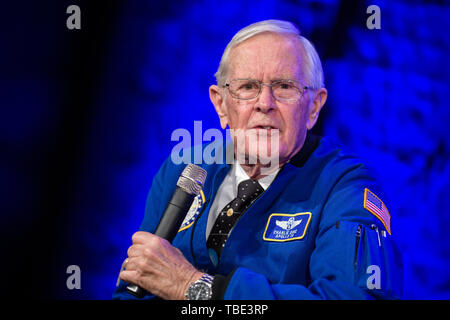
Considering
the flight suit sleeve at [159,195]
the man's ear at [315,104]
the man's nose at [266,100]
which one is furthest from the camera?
the flight suit sleeve at [159,195]

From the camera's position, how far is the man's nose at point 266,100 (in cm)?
179

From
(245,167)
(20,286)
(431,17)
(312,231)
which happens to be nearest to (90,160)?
(20,286)

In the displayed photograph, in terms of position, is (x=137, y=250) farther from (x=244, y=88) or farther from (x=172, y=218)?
(x=244, y=88)

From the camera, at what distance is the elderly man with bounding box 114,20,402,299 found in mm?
1438

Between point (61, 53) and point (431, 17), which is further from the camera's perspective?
point (61, 53)

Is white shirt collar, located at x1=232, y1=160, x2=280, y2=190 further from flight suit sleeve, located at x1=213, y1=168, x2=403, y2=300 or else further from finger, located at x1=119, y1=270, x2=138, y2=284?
finger, located at x1=119, y1=270, x2=138, y2=284

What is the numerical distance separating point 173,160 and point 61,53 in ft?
2.58

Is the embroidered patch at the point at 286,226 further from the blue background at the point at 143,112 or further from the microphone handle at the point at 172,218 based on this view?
the blue background at the point at 143,112

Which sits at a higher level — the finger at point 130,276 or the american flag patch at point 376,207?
the american flag patch at point 376,207

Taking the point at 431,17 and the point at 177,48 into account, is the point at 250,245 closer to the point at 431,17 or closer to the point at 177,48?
the point at 177,48

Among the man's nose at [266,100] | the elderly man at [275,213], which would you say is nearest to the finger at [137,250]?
the elderly man at [275,213]

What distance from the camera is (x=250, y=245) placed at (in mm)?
1691

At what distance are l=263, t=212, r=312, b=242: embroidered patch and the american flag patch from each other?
0.20 metres
